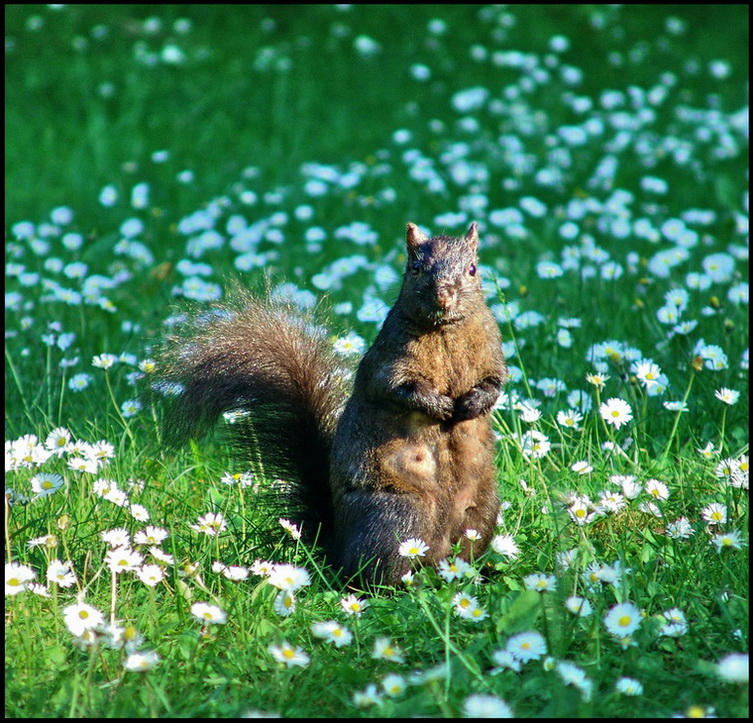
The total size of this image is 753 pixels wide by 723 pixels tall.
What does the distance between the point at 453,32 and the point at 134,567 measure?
8.37m

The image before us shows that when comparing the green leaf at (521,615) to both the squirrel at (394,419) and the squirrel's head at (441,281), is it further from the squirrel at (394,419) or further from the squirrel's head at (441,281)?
the squirrel's head at (441,281)

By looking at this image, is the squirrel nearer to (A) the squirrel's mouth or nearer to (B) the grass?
(A) the squirrel's mouth

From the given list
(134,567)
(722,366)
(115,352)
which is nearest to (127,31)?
(115,352)

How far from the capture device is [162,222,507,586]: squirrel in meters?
3.07

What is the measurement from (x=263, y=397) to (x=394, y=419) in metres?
0.45

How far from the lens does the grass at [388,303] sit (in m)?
2.54

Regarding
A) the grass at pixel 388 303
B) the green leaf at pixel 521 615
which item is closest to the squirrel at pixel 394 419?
the grass at pixel 388 303

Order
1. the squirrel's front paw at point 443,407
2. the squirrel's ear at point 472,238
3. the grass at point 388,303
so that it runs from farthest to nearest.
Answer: the squirrel's ear at point 472,238
the squirrel's front paw at point 443,407
the grass at point 388,303

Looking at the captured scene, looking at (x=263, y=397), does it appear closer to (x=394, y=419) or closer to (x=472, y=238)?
(x=394, y=419)

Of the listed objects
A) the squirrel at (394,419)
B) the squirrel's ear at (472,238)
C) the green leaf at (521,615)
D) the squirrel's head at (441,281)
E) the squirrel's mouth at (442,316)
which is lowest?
the green leaf at (521,615)

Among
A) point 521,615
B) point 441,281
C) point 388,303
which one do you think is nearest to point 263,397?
point 388,303

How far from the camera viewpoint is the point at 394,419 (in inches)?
123

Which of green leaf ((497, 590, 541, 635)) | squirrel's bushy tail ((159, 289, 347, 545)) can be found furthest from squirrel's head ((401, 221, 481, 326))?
green leaf ((497, 590, 541, 635))

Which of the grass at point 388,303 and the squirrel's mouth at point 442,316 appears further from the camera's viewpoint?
the squirrel's mouth at point 442,316
